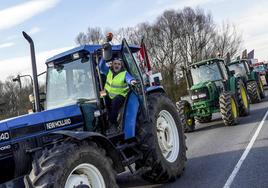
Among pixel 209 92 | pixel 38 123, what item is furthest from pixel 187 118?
pixel 38 123

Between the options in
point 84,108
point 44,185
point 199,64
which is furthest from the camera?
point 199,64

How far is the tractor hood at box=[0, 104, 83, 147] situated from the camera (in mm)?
5062

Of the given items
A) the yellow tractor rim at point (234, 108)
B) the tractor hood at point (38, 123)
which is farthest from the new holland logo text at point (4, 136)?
the yellow tractor rim at point (234, 108)

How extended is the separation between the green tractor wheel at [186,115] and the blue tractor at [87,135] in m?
5.53

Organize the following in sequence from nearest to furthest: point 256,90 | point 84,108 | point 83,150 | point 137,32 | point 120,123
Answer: point 83,150
point 84,108
point 120,123
point 256,90
point 137,32

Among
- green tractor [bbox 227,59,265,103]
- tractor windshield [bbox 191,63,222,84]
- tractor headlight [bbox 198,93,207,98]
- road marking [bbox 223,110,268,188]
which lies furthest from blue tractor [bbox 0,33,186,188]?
green tractor [bbox 227,59,265,103]

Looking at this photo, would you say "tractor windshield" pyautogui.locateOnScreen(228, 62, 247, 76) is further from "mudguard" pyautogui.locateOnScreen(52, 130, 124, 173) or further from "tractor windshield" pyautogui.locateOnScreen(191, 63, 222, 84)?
"mudguard" pyautogui.locateOnScreen(52, 130, 124, 173)

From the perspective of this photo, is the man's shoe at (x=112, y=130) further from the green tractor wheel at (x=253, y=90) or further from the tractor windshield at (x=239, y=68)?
the tractor windshield at (x=239, y=68)

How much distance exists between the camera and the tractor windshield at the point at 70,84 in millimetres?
6180

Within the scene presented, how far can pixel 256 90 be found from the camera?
61.5ft

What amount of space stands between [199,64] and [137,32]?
46377 mm

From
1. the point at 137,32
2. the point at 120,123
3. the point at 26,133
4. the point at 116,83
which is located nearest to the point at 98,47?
the point at 116,83

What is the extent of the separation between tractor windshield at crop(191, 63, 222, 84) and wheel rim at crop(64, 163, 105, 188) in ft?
32.3

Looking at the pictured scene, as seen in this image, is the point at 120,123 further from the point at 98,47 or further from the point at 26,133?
the point at 26,133
